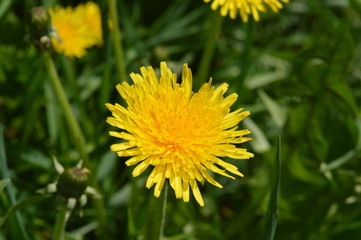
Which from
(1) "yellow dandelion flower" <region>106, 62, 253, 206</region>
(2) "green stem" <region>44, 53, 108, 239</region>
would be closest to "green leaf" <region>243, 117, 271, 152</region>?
(2) "green stem" <region>44, 53, 108, 239</region>

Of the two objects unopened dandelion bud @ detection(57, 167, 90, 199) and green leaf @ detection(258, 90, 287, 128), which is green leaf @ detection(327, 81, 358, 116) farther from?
unopened dandelion bud @ detection(57, 167, 90, 199)

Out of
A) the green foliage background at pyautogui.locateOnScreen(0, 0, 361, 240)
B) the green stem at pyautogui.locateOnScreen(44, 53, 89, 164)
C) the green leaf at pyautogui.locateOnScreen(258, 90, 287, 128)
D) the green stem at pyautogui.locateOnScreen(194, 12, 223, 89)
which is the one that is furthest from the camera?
the green leaf at pyautogui.locateOnScreen(258, 90, 287, 128)

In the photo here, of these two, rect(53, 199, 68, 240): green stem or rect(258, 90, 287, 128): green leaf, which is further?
rect(258, 90, 287, 128): green leaf

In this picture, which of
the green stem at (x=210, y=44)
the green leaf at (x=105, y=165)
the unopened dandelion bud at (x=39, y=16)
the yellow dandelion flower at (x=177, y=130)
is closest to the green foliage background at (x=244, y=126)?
the green leaf at (x=105, y=165)

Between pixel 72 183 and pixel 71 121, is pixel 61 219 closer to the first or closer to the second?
pixel 72 183

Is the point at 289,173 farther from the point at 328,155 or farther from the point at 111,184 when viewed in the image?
the point at 111,184

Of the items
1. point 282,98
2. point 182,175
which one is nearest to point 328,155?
point 282,98
